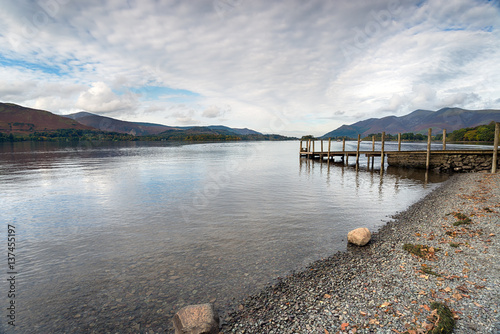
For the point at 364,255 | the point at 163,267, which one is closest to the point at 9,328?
the point at 163,267

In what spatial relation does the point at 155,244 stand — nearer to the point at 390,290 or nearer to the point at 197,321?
the point at 197,321

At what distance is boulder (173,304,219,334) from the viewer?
6.78 m

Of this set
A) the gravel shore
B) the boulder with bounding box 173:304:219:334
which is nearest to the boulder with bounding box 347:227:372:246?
the gravel shore

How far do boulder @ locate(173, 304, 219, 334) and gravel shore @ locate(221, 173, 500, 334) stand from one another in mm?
613

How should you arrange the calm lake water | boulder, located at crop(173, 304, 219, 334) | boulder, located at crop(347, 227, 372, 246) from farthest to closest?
boulder, located at crop(347, 227, 372, 246) → the calm lake water → boulder, located at crop(173, 304, 219, 334)

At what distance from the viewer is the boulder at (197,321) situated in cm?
678

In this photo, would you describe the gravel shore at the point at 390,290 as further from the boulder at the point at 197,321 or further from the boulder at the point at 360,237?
the boulder at the point at 197,321

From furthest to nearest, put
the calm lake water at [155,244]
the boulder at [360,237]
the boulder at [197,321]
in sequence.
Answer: the boulder at [360,237], the calm lake water at [155,244], the boulder at [197,321]

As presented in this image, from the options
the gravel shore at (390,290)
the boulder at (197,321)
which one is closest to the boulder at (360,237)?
the gravel shore at (390,290)

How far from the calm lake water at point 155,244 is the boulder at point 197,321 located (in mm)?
1424

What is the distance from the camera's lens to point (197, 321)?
6.91m

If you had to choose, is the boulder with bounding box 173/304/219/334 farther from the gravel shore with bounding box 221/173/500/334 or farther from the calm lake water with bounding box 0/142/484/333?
the calm lake water with bounding box 0/142/484/333

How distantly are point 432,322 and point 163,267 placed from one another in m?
10.5

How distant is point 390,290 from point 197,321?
261 inches
